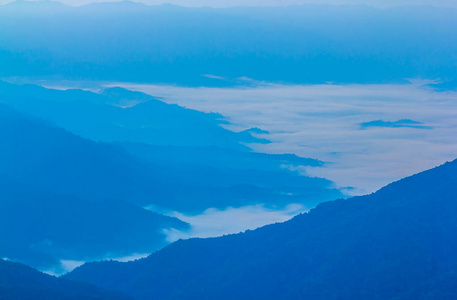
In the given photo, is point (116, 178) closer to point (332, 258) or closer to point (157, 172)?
point (157, 172)

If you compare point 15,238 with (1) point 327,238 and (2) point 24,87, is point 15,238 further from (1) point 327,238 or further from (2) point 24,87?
(2) point 24,87

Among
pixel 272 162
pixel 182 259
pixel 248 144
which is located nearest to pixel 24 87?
pixel 248 144

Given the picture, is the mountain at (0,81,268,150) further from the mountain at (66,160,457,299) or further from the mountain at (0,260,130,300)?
the mountain at (0,260,130,300)

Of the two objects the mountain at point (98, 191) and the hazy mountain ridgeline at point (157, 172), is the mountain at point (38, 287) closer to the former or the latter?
the mountain at point (98, 191)

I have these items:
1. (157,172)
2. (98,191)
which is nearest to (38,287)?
(98,191)

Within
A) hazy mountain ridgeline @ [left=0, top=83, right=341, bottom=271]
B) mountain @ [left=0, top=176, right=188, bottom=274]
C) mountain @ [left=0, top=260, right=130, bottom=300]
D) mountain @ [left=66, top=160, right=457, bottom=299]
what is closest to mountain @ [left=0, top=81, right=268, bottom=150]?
hazy mountain ridgeline @ [left=0, top=83, right=341, bottom=271]
